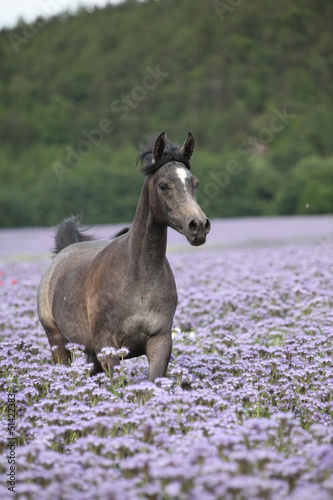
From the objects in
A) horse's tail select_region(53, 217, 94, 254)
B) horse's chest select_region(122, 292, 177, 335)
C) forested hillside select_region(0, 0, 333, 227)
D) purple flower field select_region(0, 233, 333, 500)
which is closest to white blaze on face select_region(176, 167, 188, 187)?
horse's chest select_region(122, 292, 177, 335)

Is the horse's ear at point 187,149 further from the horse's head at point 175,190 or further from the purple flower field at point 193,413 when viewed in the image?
the purple flower field at point 193,413

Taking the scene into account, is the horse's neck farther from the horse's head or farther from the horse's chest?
the horse's chest

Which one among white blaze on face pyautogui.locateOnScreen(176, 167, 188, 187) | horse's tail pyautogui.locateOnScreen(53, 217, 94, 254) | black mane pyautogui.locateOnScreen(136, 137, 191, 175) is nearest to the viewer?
white blaze on face pyautogui.locateOnScreen(176, 167, 188, 187)

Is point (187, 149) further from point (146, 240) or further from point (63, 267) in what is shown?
point (63, 267)

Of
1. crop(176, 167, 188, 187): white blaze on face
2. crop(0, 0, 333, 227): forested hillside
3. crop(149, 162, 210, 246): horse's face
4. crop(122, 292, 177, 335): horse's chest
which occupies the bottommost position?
crop(122, 292, 177, 335): horse's chest

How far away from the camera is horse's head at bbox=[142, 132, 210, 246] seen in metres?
4.71

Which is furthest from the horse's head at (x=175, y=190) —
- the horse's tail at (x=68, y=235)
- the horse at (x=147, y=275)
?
the horse's tail at (x=68, y=235)

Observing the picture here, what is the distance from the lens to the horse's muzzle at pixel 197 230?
15.3ft

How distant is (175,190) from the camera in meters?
5.00

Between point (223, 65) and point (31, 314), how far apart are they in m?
88.2

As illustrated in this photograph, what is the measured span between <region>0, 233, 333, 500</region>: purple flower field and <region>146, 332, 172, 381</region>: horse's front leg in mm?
187

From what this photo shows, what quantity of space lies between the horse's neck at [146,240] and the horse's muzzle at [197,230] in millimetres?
656

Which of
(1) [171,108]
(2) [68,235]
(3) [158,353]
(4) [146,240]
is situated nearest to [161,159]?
(4) [146,240]

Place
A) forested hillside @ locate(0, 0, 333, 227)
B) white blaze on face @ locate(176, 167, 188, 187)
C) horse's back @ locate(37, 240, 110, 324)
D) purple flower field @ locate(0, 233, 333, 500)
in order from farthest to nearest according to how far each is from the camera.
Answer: forested hillside @ locate(0, 0, 333, 227), horse's back @ locate(37, 240, 110, 324), white blaze on face @ locate(176, 167, 188, 187), purple flower field @ locate(0, 233, 333, 500)
